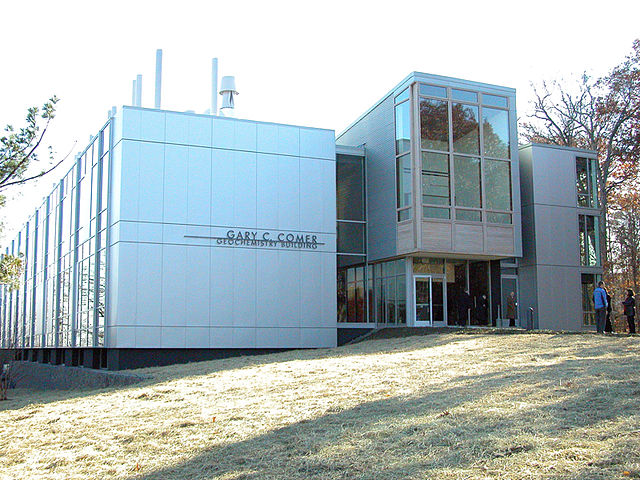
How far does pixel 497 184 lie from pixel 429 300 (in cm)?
549

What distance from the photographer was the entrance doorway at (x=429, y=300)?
2797cm

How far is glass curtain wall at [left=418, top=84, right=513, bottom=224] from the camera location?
26969 millimetres

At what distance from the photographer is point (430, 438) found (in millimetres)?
7719

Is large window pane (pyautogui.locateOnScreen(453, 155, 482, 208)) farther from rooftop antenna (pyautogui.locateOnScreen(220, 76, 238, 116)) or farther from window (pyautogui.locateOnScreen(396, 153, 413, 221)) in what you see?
rooftop antenna (pyautogui.locateOnScreen(220, 76, 238, 116))

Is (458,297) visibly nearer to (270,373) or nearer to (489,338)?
(489,338)

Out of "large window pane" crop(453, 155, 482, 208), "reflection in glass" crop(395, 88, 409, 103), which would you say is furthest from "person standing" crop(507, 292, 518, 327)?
"reflection in glass" crop(395, 88, 409, 103)

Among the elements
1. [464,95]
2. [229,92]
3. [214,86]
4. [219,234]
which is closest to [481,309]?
[464,95]

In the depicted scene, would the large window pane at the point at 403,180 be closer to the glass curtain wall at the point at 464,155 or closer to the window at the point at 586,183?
the glass curtain wall at the point at 464,155

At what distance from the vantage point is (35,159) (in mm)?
14289

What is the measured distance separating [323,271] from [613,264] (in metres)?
23.4

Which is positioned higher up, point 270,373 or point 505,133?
point 505,133

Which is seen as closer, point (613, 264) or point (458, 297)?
point (458, 297)

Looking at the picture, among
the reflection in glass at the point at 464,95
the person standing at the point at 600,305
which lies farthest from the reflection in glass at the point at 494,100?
the person standing at the point at 600,305

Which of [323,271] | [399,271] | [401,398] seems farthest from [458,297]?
[401,398]
